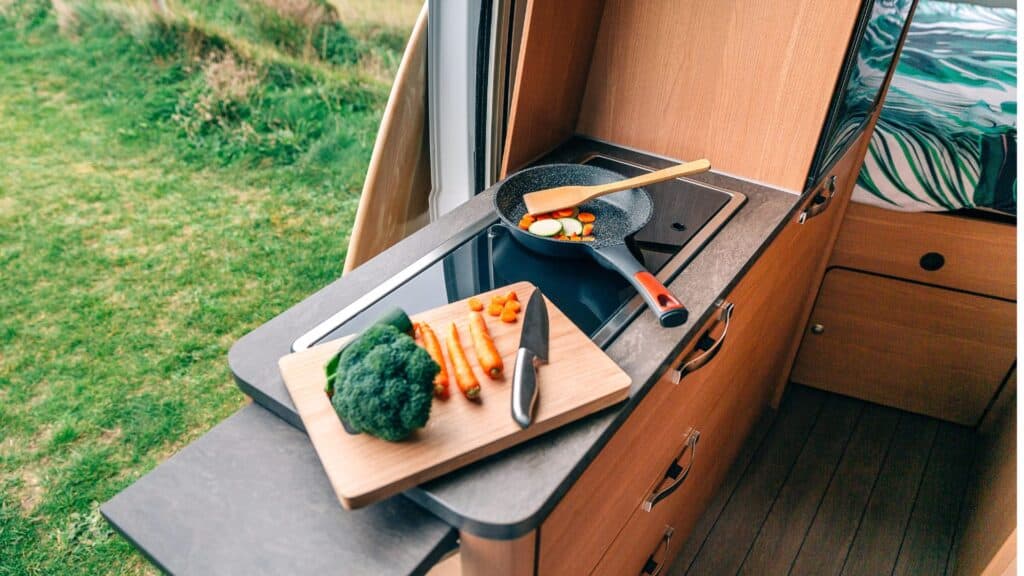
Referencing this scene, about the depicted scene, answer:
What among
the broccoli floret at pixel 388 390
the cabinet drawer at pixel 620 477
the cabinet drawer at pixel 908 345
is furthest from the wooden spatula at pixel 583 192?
the cabinet drawer at pixel 908 345

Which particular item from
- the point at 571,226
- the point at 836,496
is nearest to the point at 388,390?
the point at 571,226

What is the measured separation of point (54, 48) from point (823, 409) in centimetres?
355

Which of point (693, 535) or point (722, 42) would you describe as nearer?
point (722, 42)

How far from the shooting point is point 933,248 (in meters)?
1.71

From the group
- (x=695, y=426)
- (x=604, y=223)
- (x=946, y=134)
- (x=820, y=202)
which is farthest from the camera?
(x=946, y=134)

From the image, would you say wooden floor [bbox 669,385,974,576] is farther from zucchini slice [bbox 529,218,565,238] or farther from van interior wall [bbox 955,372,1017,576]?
zucchini slice [bbox 529,218,565,238]

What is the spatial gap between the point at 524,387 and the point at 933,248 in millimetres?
1378

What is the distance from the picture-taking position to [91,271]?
2.39 m

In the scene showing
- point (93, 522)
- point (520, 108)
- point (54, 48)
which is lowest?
point (93, 522)

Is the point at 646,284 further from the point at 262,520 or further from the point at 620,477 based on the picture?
the point at 262,520

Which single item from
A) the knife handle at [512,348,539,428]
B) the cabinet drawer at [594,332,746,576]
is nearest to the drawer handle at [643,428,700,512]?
the cabinet drawer at [594,332,746,576]

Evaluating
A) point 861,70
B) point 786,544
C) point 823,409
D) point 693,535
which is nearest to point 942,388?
point 823,409

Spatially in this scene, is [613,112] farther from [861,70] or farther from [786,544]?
[786,544]

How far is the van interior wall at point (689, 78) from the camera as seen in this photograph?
117cm
